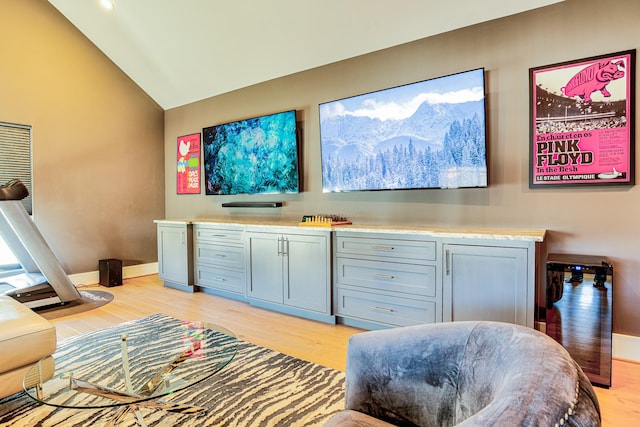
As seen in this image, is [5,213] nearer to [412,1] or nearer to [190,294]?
[190,294]

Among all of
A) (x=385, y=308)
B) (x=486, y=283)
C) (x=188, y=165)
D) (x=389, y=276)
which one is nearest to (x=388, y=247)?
(x=389, y=276)

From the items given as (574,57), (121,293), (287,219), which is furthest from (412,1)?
(121,293)

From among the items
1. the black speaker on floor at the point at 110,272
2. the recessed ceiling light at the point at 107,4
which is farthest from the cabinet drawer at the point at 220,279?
the recessed ceiling light at the point at 107,4

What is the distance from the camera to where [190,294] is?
462cm

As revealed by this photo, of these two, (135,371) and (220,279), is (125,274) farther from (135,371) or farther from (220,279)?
(135,371)

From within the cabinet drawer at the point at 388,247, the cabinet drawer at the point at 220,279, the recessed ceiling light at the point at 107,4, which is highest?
the recessed ceiling light at the point at 107,4

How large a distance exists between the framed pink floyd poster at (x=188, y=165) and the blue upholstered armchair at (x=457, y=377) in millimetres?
4592

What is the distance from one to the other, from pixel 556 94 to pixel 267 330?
9.79 ft

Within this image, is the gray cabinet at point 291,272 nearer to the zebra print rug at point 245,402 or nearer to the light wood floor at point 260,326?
the light wood floor at point 260,326

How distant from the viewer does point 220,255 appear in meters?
4.39

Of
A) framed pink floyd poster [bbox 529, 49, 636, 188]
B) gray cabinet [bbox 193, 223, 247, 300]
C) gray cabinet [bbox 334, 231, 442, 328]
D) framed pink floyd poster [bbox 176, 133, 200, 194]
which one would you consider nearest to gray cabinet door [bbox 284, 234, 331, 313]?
gray cabinet [bbox 334, 231, 442, 328]

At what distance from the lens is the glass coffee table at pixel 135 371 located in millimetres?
1547

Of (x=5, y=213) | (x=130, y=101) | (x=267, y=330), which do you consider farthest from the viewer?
(x=130, y=101)

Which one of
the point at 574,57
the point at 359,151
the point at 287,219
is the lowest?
the point at 287,219
